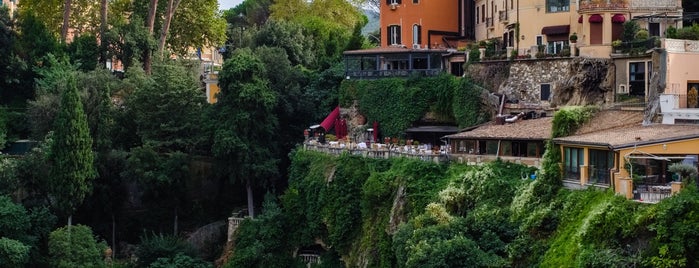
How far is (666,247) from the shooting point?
36531mm

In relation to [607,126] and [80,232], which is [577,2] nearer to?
[607,126]

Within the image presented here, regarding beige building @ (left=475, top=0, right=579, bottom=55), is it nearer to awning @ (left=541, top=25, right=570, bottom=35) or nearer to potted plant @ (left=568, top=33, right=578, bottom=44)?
awning @ (left=541, top=25, right=570, bottom=35)

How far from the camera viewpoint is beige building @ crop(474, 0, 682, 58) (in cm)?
5775

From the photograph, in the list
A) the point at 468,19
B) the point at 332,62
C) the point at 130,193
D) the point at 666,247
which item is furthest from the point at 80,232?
the point at 666,247

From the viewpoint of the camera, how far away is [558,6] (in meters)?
61.1

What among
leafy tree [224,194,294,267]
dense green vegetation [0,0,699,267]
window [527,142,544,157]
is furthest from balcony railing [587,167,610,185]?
leafy tree [224,194,294,267]

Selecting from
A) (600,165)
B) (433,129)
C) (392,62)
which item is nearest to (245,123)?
(392,62)

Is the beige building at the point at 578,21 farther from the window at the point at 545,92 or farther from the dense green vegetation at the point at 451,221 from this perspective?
the dense green vegetation at the point at 451,221

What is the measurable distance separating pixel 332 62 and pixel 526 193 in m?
30.4

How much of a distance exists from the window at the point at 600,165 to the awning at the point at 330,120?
25786 mm

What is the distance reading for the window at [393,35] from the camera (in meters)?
72.1

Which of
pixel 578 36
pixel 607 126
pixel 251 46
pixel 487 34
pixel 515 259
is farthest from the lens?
pixel 251 46

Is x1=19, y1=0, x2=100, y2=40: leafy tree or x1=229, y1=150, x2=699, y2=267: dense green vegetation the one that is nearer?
x1=229, y1=150, x2=699, y2=267: dense green vegetation

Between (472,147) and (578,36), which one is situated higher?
(578,36)
